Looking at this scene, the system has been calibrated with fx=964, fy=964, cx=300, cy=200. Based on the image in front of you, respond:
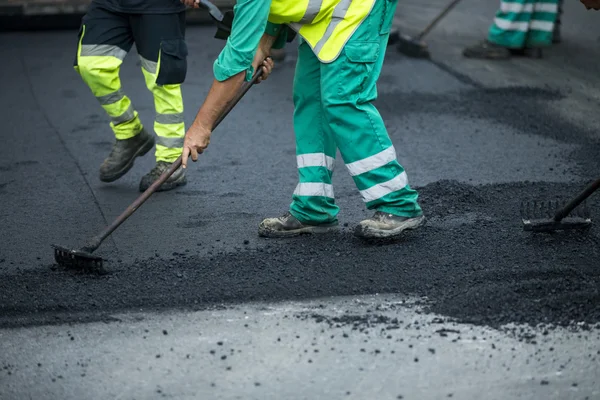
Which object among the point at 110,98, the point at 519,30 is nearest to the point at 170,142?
the point at 110,98

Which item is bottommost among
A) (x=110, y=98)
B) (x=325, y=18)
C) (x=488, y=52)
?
(x=488, y=52)

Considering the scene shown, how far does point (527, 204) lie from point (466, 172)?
1.10 m

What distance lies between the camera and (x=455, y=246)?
445cm

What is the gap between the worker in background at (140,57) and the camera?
5.28 meters

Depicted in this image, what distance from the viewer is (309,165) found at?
15.1 ft

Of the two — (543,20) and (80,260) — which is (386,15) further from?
(543,20)

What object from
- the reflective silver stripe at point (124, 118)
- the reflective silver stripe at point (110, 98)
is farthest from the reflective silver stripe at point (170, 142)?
the reflective silver stripe at point (110, 98)

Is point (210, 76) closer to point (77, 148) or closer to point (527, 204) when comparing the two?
point (77, 148)

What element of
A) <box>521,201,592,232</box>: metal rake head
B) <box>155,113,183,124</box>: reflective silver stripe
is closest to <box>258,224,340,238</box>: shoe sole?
<box>521,201,592,232</box>: metal rake head

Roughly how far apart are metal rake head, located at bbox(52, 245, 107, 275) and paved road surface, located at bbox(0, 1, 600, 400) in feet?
0.16

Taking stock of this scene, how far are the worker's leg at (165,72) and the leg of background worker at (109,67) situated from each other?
0.11 m

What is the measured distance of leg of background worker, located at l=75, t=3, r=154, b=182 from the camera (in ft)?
17.3

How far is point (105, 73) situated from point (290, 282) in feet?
6.20

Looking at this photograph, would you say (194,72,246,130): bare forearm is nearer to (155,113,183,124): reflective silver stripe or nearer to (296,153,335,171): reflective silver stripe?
(296,153,335,171): reflective silver stripe
